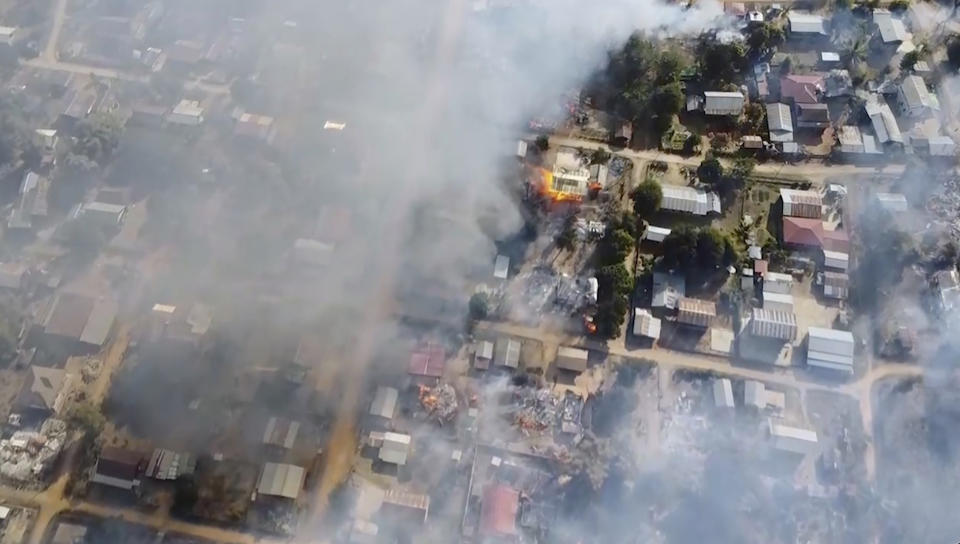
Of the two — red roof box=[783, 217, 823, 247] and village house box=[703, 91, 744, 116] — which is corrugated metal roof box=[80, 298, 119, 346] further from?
red roof box=[783, 217, 823, 247]

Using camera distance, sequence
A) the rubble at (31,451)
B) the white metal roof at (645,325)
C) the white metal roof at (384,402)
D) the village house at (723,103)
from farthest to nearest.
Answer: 1. the village house at (723,103)
2. the white metal roof at (645,325)
3. the white metal roof at (384,402)
4. the rubble at (31,451)

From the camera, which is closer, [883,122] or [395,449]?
[395,449]

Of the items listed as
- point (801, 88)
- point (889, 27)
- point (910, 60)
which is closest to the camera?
point (801, 88)

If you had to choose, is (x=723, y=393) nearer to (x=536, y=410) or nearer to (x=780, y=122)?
(x=536, y=410)

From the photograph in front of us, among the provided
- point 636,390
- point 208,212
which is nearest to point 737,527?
point 636,390

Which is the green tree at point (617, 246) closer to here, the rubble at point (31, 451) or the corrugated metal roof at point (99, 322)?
the corrugated metal roof at point (99, 322)

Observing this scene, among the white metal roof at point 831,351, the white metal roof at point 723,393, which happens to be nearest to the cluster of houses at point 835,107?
the white metal roof at point 831,351

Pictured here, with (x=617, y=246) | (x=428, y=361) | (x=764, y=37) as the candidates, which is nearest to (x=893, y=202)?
(x=764, y=37)
